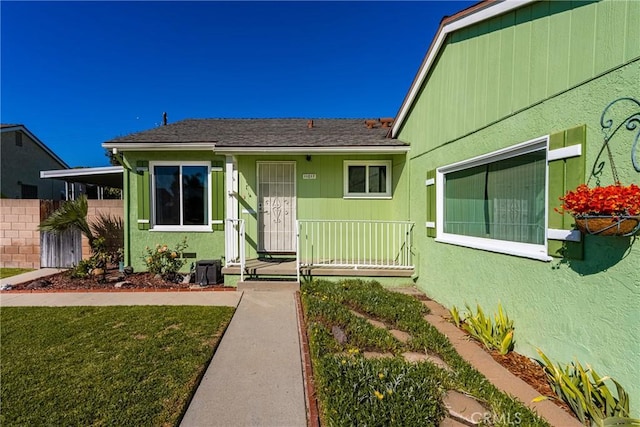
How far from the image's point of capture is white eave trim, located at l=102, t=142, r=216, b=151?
21.6ft

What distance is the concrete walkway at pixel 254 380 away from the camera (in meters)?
2.27

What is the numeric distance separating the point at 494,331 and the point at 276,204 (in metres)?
5.08

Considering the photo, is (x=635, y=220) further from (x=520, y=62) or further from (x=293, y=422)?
(x=293, y=422)

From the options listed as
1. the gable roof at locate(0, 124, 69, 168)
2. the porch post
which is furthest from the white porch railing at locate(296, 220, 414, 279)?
the gable roof at locate(0, 124, 69, 168)

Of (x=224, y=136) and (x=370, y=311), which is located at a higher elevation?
(x=224, y=136)

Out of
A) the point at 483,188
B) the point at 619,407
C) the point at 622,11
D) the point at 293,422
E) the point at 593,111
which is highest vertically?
the point at 622,11

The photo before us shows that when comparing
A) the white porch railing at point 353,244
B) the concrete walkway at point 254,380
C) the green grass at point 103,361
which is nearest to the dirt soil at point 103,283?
the green grass at point 103,361

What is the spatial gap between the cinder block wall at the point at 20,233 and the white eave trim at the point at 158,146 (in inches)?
131

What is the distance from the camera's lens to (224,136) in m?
7.38

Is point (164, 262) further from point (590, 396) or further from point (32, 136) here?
point (32, 136)

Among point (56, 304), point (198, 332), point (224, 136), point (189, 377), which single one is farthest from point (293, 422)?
point (224, 136)

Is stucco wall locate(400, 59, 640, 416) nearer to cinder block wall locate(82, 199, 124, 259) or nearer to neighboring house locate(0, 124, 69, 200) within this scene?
cinder block wall locate(82, 199, 124, 259)

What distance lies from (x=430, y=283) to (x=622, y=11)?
4.20 m

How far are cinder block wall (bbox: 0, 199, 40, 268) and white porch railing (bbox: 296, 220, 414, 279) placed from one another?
7.20m
